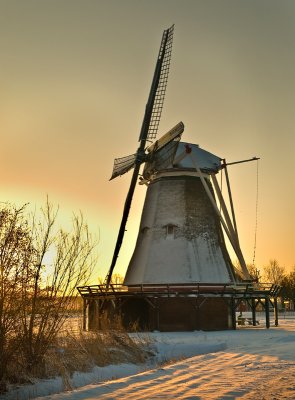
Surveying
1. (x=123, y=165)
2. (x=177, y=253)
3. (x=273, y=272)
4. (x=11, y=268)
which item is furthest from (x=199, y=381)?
(x=273, y=272)

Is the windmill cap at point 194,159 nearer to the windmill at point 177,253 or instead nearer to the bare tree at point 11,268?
the windmill at point 177,253

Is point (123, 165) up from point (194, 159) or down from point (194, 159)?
up

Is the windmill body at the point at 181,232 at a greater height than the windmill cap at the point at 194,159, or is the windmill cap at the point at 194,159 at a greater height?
the windmill cap at the point at 194,159

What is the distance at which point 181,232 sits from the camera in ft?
84.5

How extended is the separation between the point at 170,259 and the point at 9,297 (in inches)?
630

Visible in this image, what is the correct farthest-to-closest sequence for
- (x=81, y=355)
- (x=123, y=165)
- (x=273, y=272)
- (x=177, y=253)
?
(x=273, y=272)
(x=123, y=165)
(x=177, y=253)
(x=81, y=355)

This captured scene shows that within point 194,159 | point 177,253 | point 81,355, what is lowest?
point 81,355

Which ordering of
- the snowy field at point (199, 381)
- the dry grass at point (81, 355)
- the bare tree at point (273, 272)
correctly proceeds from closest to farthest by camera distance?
the snowy field at point (199, 381) → the dry grass at point (81, 355) → the bare tree at point (273, 272)

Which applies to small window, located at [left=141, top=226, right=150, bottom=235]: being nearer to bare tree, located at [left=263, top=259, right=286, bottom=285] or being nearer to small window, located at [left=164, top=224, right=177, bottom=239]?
small window, located at [left=164, top=224, right=177, bottom=239]

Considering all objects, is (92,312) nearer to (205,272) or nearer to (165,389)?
(205,272)

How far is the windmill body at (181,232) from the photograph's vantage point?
25.0 meters

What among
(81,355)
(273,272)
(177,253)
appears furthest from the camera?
(273,272)

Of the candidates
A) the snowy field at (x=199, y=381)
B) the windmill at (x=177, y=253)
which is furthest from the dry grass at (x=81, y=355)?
the windmill at (x=177, y=253)

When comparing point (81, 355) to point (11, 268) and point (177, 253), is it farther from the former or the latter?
point (177, 253)
